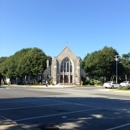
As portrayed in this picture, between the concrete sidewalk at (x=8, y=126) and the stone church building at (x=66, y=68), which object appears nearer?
the concrete sidewalk at (x=8, y=126)

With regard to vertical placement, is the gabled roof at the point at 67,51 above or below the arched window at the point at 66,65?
above

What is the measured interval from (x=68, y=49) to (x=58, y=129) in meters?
64.8

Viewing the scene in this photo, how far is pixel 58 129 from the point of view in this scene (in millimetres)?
8031

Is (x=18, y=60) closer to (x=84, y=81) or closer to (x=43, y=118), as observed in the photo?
(x=84, y=81)

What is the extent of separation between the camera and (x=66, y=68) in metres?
72.3

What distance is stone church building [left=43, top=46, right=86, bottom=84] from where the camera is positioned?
70.8m

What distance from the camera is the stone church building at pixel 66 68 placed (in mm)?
70812

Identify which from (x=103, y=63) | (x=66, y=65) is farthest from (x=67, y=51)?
(x=103, y=63)

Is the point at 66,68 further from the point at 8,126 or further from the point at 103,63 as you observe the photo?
the point at 8,126

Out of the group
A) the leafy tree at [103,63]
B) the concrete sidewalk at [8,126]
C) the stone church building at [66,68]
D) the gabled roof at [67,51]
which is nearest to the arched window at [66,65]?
the stone church building at [66,68]

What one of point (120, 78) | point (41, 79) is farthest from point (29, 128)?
point (120, 78)

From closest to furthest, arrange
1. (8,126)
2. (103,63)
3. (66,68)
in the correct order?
1. (8,126)
2. (66,68)
3. (103,63)

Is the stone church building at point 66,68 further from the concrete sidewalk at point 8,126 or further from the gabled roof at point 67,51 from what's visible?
the concrete sidewalk at point 8,126

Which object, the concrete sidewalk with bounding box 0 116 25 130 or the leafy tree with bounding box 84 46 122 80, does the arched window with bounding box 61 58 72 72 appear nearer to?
the leafy tree with bounding box 84 46 122 80
